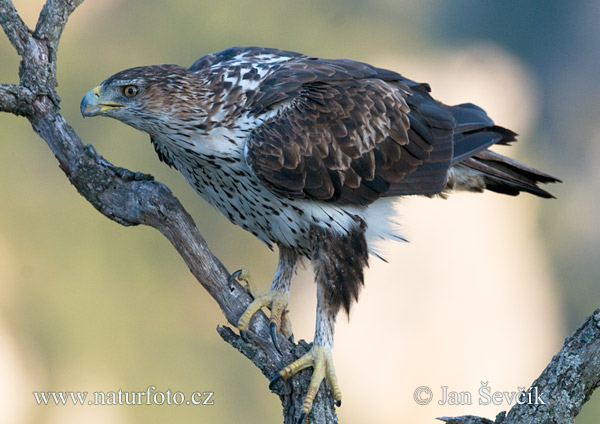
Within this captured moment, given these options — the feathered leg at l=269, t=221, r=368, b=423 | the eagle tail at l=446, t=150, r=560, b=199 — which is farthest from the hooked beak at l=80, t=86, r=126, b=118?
the eagle tail at l=446, t=150, r=560, b=199

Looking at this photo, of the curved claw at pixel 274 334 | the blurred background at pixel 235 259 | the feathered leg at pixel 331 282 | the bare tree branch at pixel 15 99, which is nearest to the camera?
the bare tree branch at pixel 15 99

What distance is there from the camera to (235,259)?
11.3m

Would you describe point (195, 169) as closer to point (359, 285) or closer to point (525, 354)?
point (359, 285)

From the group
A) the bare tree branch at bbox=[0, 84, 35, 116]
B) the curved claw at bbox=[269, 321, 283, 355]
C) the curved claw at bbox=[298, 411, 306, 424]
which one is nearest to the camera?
the bare tree branch at bbox=[0, 84, 35, 116]

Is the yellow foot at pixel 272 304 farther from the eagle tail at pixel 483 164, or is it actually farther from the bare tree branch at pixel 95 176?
the eagle tail at pixel 483 164

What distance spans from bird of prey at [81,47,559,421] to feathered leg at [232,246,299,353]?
10 millimetres

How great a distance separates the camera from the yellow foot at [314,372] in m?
4.61

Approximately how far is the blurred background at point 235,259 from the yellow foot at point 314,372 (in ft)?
14.2

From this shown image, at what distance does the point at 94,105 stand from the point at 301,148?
4.16ft

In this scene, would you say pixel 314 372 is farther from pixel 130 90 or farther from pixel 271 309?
pixel 130 90

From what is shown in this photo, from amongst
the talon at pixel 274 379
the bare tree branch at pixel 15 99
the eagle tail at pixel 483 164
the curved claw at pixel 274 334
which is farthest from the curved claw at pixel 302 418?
the bare tree branch at pixel 15 99

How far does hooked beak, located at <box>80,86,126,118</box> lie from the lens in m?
4.43

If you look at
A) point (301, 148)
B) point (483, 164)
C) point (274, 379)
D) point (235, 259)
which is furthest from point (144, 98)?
point (235, 259)

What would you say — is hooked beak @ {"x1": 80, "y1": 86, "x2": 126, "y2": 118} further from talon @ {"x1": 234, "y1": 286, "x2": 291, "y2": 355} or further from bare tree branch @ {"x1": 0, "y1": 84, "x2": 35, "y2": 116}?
talon @ {"x1": 234, "y1": 286, "x2": 291, "y2": 355}
